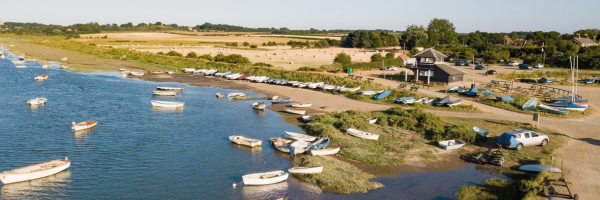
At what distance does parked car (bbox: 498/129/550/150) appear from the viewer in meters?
30.8

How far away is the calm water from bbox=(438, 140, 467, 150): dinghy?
3646 mm

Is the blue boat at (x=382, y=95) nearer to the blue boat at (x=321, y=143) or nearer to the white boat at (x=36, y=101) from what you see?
the blue boat at (x=321, y=143)

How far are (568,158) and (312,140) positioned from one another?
18.9 meters

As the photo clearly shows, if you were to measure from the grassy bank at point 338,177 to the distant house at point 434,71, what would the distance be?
1454 inches

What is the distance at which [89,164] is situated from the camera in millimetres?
28469

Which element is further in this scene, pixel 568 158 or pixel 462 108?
pixel 462 108

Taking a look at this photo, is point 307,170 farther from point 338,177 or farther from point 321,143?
point 321,143

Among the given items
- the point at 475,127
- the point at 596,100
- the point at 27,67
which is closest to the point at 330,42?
the point at 27,67

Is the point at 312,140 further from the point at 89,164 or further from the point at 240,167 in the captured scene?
the point at 89,164

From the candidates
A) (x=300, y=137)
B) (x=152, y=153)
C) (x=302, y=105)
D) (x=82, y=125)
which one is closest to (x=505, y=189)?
(x=300, y=137)

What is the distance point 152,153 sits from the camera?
3117cm

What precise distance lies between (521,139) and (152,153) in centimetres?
2882

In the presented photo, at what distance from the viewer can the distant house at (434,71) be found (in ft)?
196

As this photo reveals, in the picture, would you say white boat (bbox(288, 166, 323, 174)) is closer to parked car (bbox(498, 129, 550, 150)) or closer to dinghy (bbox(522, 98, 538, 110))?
parked car (bbox(498, 129, 550, 150))
